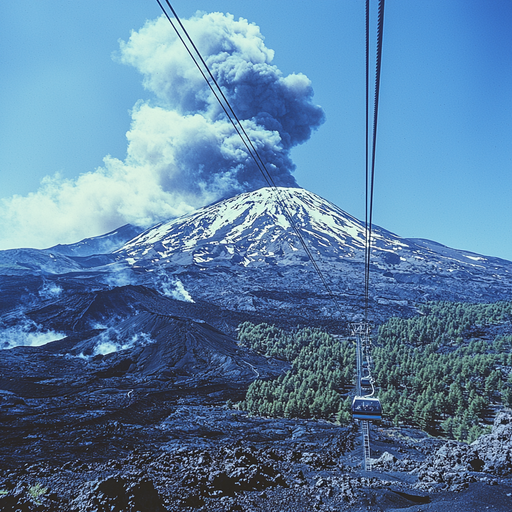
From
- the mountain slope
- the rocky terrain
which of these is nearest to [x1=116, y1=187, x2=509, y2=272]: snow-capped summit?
the mountain slope

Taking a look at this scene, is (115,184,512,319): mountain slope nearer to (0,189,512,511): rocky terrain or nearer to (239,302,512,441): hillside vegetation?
(0,189,512,511): rocky terrain

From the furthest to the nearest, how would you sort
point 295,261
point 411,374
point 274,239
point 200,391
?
1. point 274,239
2. point 295,261
3. point 411,374
4. point 200,391

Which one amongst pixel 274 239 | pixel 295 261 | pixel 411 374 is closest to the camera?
pixel 411 374

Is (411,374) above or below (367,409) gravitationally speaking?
below

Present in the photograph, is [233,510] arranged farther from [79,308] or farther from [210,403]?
[79,308]

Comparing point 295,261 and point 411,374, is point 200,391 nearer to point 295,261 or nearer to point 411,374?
point 411,374

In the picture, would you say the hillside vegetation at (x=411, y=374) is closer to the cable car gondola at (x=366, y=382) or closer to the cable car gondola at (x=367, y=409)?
the cable car gondola at (x=367, y=409)

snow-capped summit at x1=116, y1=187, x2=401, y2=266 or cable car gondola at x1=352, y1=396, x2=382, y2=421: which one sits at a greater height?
snow-capped summit at x1=116, y1=187, x2=401, y2=266

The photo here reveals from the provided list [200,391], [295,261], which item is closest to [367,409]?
[200,391]
